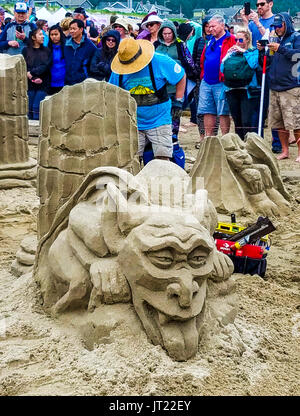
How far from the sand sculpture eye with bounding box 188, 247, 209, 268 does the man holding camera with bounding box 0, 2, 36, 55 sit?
7.53 m

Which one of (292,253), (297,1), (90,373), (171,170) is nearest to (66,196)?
(171,170)

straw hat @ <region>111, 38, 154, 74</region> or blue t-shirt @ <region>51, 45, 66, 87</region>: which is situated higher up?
straw hat @ <region>111, 38, 154, 74</region>

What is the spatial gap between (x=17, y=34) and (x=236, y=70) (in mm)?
3923

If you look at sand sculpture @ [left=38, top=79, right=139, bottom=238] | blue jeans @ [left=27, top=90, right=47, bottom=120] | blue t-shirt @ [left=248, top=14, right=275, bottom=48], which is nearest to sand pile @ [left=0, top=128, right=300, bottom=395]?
sand sculpture @ [left=38, top=79, right=139, bottom=238]

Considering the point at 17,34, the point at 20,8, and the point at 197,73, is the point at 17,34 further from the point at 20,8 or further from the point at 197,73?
the point at 197,73

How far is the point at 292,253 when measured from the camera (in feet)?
16.1

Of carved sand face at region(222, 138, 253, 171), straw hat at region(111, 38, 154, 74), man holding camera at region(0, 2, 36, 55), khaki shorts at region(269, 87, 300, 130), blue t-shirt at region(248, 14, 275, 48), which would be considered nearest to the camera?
straw hat at region(111, 38, 154, 74)

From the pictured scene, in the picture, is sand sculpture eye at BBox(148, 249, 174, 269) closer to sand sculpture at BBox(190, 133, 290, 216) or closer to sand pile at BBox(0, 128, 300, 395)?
sand pile at BBox(0, 128, 300, 395)

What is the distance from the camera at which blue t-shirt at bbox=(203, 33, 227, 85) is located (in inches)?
309

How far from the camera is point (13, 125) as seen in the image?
6.38 meters

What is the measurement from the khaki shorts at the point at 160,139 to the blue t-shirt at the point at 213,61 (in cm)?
232

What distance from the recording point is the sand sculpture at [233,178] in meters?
5.73

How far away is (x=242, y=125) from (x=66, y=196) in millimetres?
4652

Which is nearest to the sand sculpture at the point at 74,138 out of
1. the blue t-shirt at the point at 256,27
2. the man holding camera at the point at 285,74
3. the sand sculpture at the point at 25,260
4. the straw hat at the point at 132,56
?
the sand sculpture at the point at 25,260
